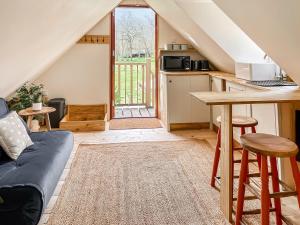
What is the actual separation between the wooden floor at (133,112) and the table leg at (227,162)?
3593 mm

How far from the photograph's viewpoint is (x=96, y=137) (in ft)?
13.6

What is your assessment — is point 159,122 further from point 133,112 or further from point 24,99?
point 24,99

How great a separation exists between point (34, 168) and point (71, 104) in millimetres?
3134

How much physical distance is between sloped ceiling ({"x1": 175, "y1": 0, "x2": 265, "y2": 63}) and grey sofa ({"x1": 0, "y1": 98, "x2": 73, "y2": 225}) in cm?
226

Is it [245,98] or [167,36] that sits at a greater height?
[167,36]

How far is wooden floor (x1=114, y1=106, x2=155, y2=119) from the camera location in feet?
18.5

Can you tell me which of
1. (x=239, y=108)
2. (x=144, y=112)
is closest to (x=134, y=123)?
(x=144, y=112)

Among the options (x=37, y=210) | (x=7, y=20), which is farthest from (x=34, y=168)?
(x=7, y=20)

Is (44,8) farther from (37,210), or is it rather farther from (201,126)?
(201,126)

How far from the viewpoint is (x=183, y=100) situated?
14.5 feet

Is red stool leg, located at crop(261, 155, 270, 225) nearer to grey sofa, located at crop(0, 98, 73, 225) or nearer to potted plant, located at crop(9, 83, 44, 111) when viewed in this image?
grey sofa, located at crop(0, 98, 73, 225)

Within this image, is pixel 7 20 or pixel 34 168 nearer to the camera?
pixel 7 20

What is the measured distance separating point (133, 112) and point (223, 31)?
286 cm

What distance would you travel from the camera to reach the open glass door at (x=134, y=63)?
557 centimetres
